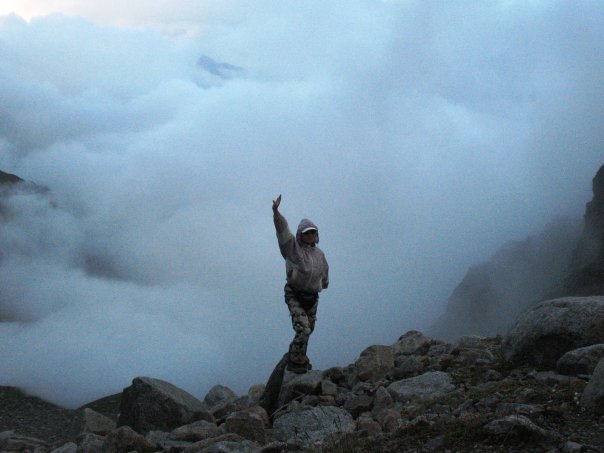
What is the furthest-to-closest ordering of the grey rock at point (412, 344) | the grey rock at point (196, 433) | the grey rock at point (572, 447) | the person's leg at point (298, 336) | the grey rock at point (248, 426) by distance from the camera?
the grey rock at point (412, 344)
the person's leg at point (298, 336)
the grey rock at point (196, 433)
the grey rock at point (248, 426)
the grey rock at point (572, 447)

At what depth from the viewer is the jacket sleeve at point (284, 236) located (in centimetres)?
1374

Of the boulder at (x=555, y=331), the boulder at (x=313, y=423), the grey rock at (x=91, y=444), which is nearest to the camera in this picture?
the boulder at (x=313, y=423)

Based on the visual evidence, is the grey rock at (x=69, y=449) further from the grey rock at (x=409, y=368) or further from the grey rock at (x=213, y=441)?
the grey rock at (x=409, y=368)

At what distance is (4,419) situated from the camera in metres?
73.2

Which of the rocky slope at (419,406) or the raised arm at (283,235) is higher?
the raised arm at (283,235)

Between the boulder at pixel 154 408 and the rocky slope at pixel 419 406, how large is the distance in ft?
0.08

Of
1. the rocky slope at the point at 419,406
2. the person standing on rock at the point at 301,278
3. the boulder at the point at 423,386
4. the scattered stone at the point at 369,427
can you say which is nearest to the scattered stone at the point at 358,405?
Result: the rocky slope at the point at 419,406

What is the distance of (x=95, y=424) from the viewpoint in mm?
15930

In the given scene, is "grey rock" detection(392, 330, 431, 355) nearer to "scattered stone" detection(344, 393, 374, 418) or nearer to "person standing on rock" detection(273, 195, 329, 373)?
"person standing on rock" detection(273, 195, 329, 373)

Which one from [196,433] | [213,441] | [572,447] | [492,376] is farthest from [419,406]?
[572,447]

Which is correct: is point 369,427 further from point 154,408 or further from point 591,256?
point 591,256

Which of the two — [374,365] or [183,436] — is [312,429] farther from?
[374,365]

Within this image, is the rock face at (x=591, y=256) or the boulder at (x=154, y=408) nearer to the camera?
the boulder at (x=154, y=408)

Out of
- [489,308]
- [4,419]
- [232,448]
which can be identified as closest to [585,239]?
[489,308]
